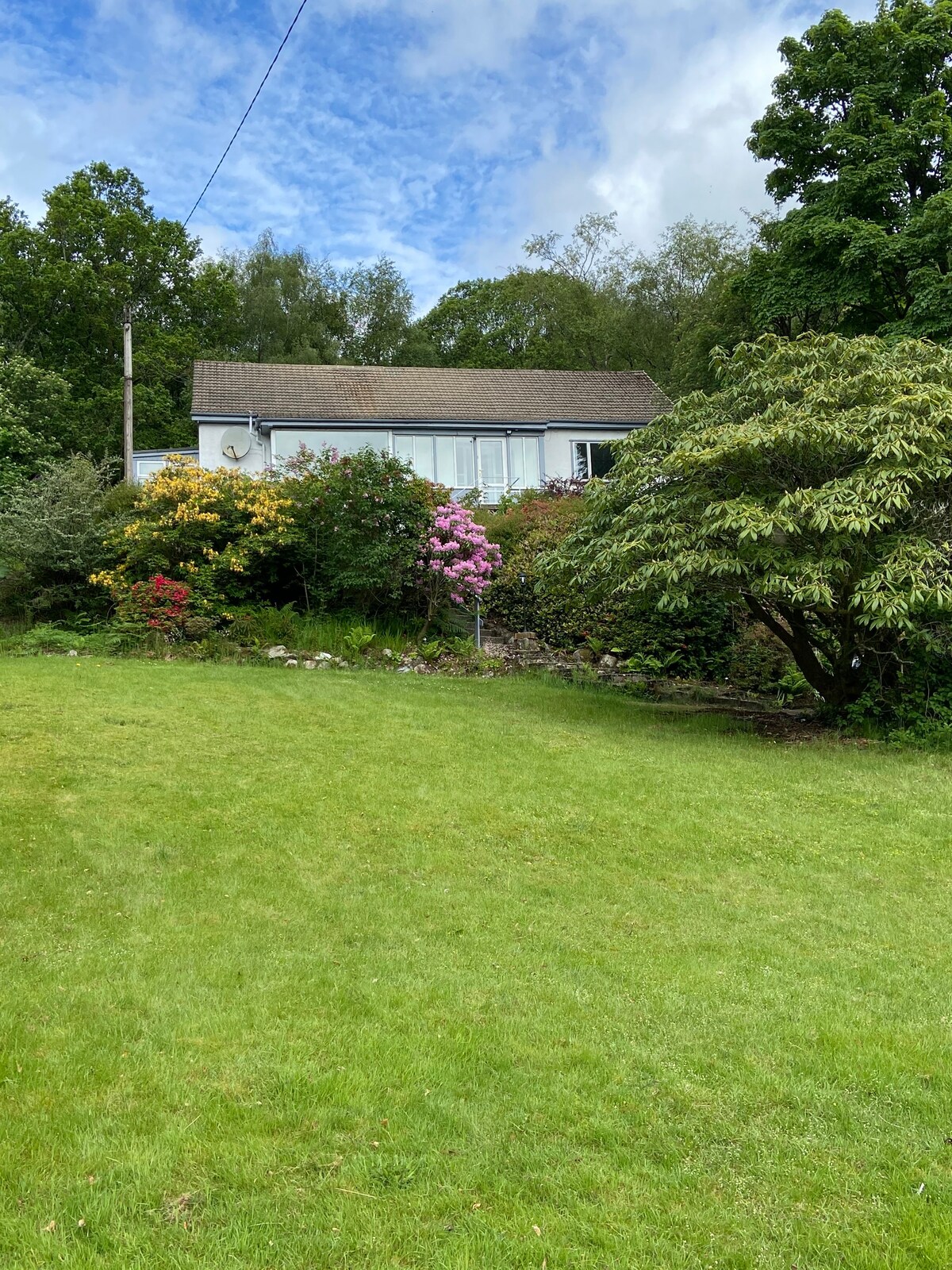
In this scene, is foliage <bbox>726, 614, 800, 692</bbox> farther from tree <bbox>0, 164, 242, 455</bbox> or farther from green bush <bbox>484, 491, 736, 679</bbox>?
tree <bbox>0, 164, 242, 455</bbox>

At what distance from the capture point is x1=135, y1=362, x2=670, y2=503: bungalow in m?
23.8

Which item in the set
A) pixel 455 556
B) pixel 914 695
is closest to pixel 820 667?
pixel 914 695

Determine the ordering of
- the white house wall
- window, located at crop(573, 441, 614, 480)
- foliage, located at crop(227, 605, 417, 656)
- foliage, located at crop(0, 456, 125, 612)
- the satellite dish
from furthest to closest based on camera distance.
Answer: window, located at crop(573, 441, 614, 480)
the white house wall
the satellite dish
foliage, located at crop(0, 456, 125, 612)
foliage, located at crop(227, 605, 417, 656)

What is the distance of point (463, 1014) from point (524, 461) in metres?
22.5

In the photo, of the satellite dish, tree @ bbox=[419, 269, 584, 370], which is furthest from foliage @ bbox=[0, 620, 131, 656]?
tree @ bbox=[419, 269, 584, 370]

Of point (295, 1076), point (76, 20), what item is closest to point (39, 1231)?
point (295, 1076)

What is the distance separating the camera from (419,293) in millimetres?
42375

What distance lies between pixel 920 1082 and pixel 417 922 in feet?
8.75

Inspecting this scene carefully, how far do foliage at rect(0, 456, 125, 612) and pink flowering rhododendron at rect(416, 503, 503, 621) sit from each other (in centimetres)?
602

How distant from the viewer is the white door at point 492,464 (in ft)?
82.3

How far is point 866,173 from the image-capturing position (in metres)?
18.5

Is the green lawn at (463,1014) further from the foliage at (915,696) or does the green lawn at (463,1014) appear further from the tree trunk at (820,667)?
the tree trunk at (820,667)

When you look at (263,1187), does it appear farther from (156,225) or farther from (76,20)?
(156,225)

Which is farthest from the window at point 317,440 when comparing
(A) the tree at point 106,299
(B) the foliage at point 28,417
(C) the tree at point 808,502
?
(C) the tree at point 808,502
